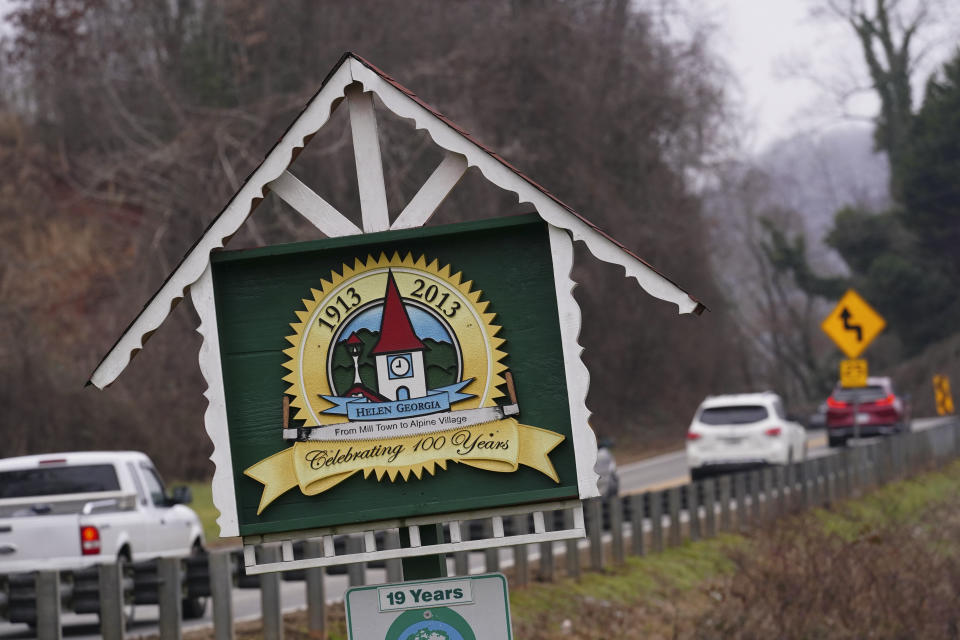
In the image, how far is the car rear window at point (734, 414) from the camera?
2945 cm

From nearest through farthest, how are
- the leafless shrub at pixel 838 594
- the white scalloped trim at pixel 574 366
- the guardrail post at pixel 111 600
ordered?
the white scalloped trim at pixel 574 366
the guardrail post at pixel 111 600
the leafless shrub at pixel 838 594

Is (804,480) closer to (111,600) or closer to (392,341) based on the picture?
(111,600)

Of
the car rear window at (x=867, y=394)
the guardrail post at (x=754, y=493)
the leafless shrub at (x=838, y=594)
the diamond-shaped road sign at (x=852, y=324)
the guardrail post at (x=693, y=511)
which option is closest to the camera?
the leafless shrub at (x=838, y=594)

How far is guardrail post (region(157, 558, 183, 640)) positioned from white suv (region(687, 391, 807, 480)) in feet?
59.5

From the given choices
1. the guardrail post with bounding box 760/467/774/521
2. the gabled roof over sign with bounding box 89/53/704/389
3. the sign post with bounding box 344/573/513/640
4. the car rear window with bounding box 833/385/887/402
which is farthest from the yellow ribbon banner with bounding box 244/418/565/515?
the car rear window with bounding box 833/385/887/402

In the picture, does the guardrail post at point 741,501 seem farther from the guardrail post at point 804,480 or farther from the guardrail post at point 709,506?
the guardrail post at point 804,480

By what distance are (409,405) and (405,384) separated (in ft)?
0.28

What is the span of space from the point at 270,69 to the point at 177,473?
10.4m

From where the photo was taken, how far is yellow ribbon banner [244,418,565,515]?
6.07 metres

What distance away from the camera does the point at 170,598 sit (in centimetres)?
1197

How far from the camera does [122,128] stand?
39.4m

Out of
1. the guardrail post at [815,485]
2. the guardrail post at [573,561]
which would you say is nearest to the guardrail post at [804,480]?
the guardrail post at [815,485]

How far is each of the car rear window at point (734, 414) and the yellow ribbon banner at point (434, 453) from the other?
23874 mm

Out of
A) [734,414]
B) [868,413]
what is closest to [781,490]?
[734,414]
